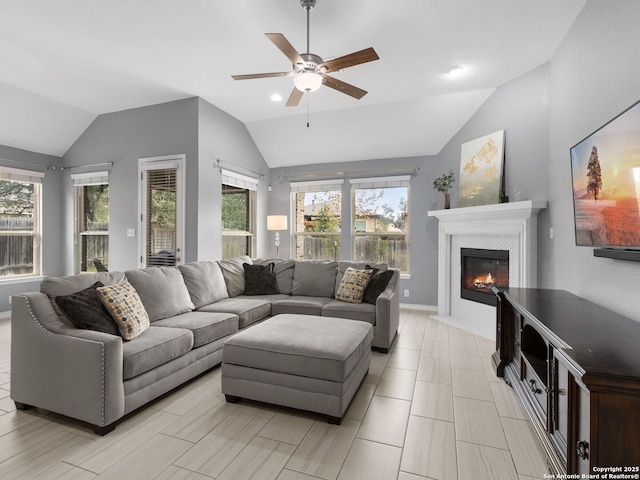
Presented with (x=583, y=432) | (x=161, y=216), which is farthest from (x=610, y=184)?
(x=161, y=216)

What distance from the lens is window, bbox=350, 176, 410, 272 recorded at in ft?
18.4

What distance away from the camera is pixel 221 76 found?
12.4 ft

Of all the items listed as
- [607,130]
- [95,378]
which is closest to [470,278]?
[607,130]

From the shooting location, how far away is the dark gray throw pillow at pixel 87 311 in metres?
2.22

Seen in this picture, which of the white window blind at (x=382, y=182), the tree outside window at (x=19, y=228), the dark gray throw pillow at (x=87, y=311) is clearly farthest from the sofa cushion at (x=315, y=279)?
the tree outside window at (x=19, y=228)

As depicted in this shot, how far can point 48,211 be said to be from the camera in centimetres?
534

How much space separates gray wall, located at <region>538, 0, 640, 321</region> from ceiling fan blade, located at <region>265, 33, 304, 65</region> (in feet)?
6.82

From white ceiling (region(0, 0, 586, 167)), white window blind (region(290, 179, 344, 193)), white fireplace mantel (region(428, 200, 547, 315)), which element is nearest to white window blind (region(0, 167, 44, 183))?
white ceiling (region(0, 0, 586, 167))

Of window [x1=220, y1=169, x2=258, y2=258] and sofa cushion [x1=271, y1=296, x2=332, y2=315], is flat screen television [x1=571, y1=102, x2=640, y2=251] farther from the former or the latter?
Result: window [x1=220, y1=169, x2=258, y2=258]

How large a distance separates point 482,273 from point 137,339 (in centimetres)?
421

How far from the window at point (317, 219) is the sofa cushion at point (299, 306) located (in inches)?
84.3

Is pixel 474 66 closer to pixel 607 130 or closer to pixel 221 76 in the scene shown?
pixel 607 130

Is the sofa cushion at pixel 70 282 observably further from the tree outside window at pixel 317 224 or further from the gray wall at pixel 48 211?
the tree outside window at pixel 317 224

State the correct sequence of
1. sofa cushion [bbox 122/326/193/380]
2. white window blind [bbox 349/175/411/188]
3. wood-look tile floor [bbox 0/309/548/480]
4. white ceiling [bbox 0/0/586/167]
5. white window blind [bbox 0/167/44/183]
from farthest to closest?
white window blind [bbox 349/175/411/188], white window blind [bbox 0/167/44/183], white ceiling [bbox 0/0/586/167], sofa cushion [bbox 122/326/193/380], wood-look tile floor [bbox 0/309/548/480]
